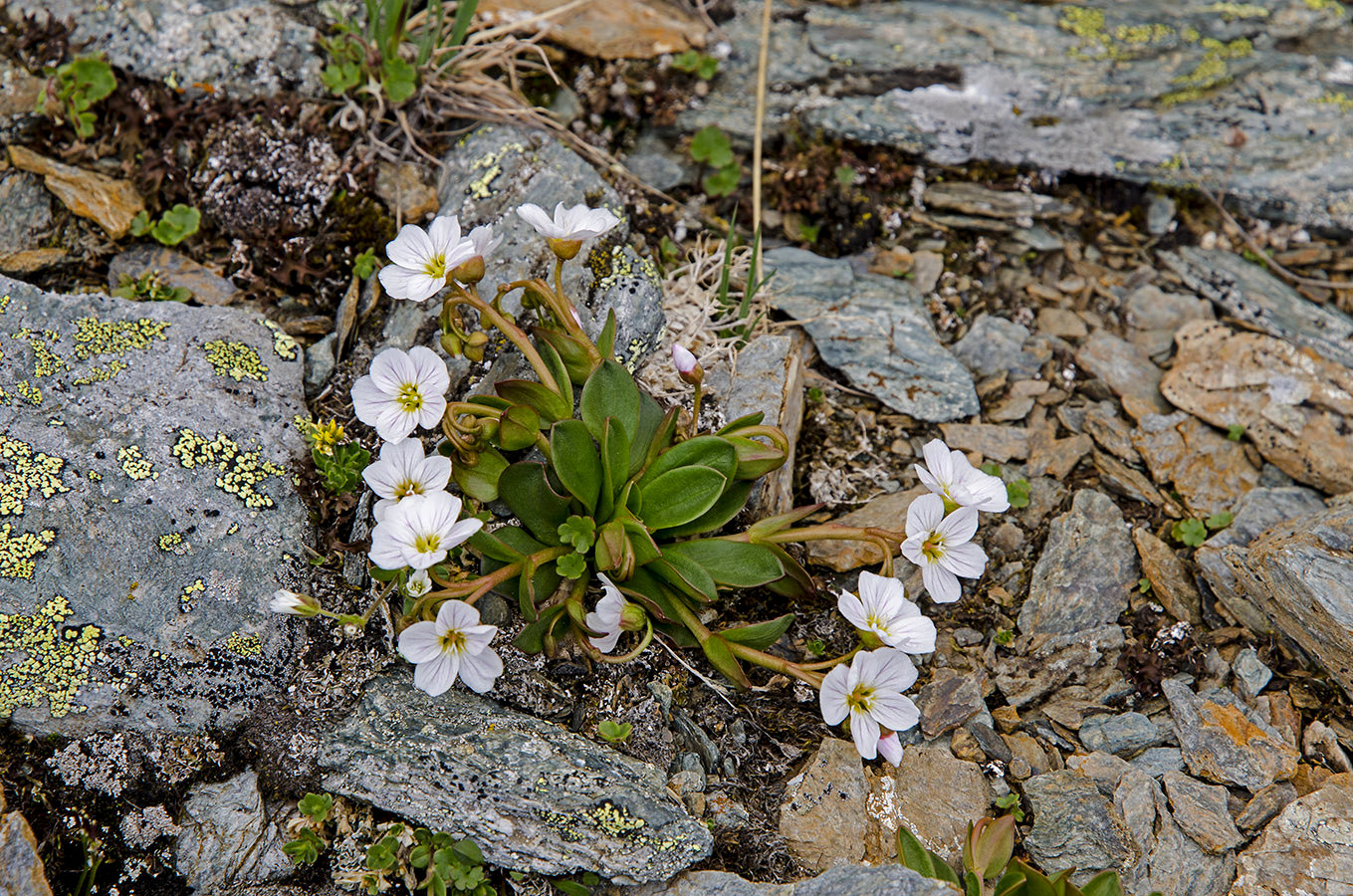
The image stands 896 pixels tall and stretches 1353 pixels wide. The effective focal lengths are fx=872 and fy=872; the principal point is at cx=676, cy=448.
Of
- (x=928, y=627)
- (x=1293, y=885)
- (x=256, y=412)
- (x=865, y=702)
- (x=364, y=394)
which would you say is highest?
(x=364, y=394)

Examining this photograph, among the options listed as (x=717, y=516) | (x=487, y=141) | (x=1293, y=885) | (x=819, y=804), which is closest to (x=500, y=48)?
(x=487, y=141)

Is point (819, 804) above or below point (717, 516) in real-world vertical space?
below

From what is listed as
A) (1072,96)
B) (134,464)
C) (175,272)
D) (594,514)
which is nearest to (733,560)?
(594,514)

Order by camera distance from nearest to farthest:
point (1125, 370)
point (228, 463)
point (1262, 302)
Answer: point (228, 463) < point (1125, 370) < point (1262, 302)

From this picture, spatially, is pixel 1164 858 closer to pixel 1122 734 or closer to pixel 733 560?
pixel 1122 734

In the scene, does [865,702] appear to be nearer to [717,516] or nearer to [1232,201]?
[717,516]

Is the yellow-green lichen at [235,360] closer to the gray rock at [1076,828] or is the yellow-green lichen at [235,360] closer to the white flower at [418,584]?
the white flower at [418,584]
